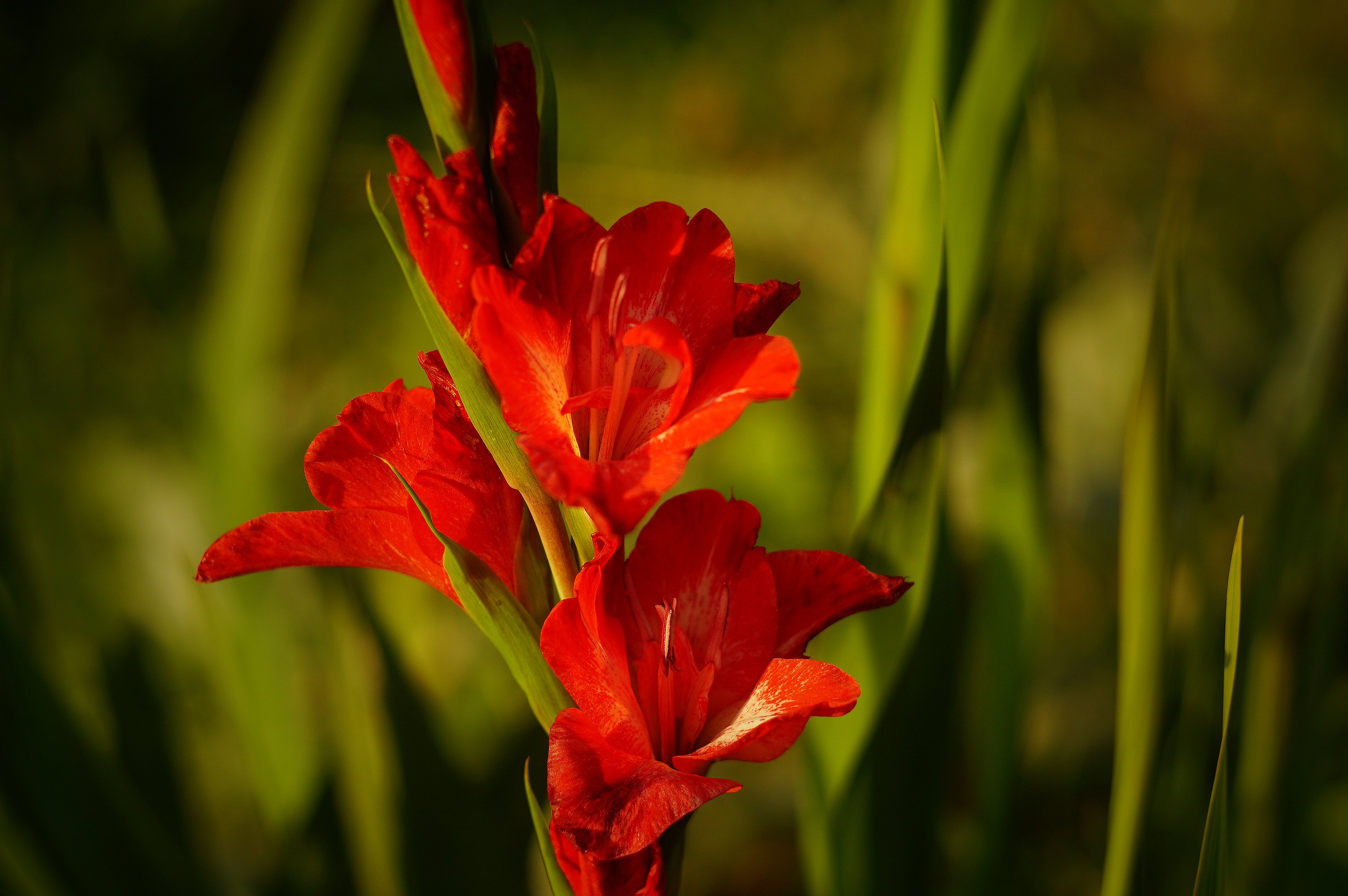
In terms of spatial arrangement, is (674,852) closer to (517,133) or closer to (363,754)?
(517,133)

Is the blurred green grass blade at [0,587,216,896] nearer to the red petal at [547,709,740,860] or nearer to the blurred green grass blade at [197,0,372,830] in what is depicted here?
the blurred green grass blade at [197,0,372,830]

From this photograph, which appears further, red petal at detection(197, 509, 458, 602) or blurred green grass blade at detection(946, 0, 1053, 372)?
blurred green grass blade at detection(946, 0, 1053, 372)

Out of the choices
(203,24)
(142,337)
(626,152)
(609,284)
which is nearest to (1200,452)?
(609,284)

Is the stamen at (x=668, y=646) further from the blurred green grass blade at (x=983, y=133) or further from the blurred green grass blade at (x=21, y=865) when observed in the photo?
the blurred green grass blade at (x=21, y=865)

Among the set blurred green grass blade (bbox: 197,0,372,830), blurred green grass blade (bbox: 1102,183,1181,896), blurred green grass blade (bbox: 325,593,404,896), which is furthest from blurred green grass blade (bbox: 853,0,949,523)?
blurred green grass blade (bbox: 197,0,372,830)

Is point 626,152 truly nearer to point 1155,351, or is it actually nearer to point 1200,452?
point 1200,452
